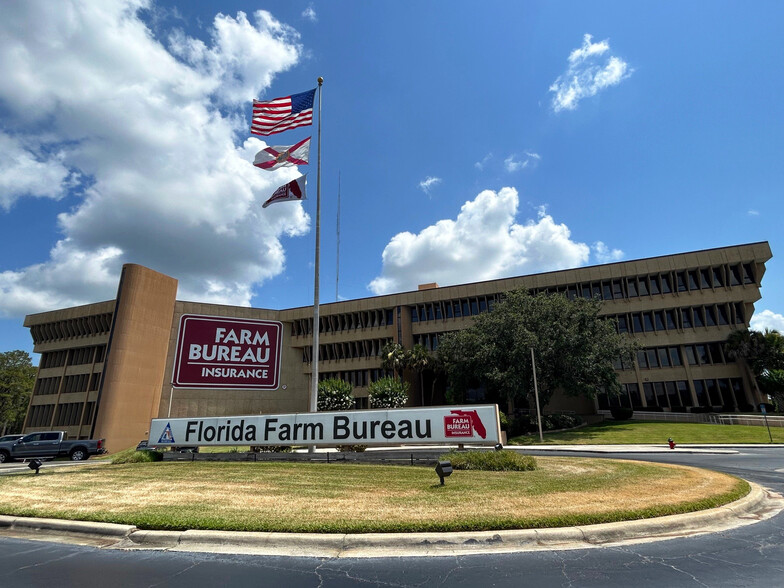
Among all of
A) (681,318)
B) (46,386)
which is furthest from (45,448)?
(681,318)

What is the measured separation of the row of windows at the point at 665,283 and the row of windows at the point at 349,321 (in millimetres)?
20726

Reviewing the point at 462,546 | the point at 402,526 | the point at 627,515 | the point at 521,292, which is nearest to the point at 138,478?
the point at 402,526

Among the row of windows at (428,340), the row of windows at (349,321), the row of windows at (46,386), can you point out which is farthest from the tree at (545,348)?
the row of windows at (46,386)

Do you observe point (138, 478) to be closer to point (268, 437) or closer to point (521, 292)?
point (268, 437)

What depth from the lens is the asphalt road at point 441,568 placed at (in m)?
5.05

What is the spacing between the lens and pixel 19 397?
71.6 metres

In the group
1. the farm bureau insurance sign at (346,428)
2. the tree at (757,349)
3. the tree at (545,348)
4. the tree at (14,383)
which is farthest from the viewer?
the tree at (14,383)

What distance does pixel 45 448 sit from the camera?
2894 centimetres

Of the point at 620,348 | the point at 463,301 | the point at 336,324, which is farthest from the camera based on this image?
the point at 336,324

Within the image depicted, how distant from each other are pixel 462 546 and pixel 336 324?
54.5 m

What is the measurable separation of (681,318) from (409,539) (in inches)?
1940

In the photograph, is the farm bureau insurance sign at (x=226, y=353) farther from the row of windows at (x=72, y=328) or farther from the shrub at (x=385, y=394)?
the row of windows at (x=72, y=328)

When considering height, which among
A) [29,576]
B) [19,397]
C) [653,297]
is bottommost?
[29,576]

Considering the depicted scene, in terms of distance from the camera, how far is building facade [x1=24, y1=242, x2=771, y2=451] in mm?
42906
